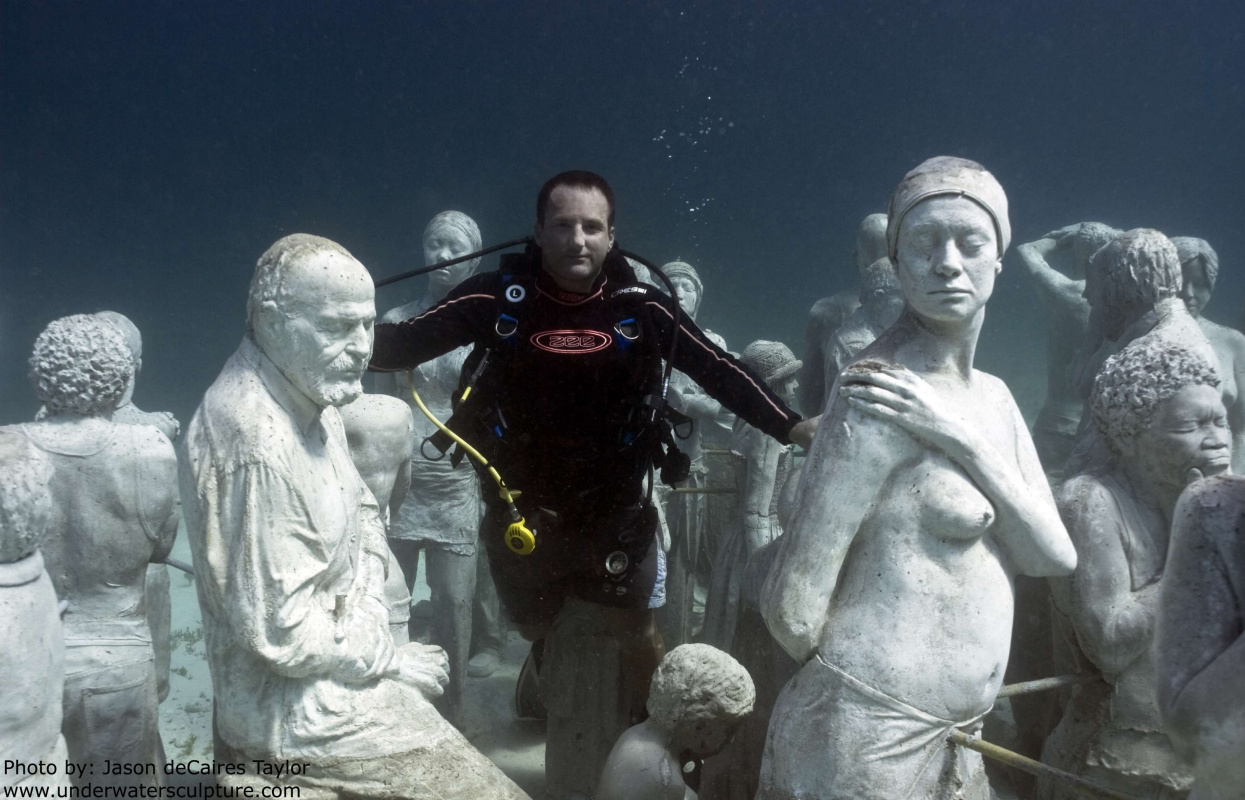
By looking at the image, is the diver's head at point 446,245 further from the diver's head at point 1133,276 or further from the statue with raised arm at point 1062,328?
the statue with raised arm at point 1062,328

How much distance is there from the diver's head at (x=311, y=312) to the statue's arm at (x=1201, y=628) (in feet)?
6.61

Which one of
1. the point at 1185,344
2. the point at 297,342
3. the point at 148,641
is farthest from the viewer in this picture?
the point at 148,641

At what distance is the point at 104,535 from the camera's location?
11.2 feet

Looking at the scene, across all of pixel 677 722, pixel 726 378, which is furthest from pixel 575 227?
pixel 677 722

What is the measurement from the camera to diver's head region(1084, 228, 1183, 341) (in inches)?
188

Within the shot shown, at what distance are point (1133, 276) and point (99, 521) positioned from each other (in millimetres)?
5337

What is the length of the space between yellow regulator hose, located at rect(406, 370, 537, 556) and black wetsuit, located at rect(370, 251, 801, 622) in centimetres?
9

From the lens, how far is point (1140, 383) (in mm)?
2961

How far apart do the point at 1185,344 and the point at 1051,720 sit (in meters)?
1.72

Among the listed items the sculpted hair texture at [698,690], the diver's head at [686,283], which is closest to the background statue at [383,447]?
the sculpted hair texture at [698,690]

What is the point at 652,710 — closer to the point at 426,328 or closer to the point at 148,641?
the point at 426,328

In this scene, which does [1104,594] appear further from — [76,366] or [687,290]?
[687,290]

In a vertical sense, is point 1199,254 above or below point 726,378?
above

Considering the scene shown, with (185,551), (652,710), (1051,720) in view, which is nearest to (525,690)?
(652,710)
